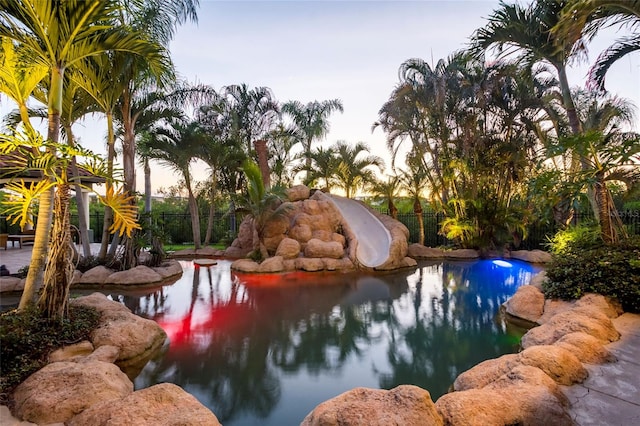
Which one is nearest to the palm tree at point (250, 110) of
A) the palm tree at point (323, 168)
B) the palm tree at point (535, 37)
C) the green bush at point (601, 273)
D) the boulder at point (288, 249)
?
the palm tree at point (323, 168)

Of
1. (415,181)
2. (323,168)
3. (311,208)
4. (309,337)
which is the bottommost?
(309,337)

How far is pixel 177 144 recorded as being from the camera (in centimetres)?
1316

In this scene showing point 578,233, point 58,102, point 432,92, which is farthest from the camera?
point 432,92

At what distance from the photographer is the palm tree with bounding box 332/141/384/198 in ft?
51.2

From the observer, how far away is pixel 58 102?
4.37 metres

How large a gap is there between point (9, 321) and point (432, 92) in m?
13.9

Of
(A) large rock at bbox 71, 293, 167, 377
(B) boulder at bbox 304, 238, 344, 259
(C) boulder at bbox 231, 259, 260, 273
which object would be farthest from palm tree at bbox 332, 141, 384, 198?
(A) large rock at bbox 71, 293, 167, 377

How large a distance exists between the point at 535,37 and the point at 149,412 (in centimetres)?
919

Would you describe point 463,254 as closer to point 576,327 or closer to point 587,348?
point 576,327

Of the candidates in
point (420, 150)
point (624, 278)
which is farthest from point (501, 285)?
point (420, 150)

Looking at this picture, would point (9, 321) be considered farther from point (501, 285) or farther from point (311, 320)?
point (501, 285)

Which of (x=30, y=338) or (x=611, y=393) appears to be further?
(x=30, y=338)

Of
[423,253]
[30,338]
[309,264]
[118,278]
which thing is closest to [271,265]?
[309,264]

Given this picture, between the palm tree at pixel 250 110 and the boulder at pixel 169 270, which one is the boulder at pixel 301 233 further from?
the palm tree at pixel 250 110
